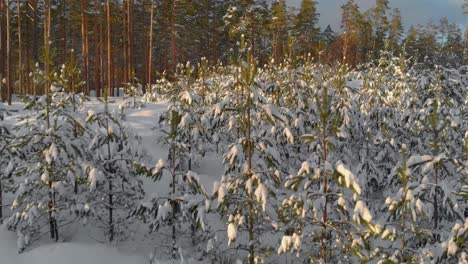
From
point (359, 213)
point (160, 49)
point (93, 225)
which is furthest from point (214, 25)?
point (359, 213)

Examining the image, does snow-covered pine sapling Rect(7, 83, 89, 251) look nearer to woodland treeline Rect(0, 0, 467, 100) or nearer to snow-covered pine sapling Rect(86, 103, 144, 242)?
snow-covered pine sapling Rect(86, 103, 144, 242)

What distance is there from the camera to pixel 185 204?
6.54 m

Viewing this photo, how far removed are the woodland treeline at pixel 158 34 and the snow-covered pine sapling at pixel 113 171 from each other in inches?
508

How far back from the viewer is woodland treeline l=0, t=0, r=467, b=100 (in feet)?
83.5

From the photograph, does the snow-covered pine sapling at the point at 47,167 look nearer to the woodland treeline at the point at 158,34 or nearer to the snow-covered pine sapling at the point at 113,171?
the snow-covered pine sapling at the point at 113,171

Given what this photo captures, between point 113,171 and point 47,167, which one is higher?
point 47,167

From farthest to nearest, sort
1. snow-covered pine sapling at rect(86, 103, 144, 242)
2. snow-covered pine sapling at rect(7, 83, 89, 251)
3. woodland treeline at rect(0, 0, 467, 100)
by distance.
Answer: woodland treeline at rect(0, 0, 467, 100) → snow-covered pine sapling at rect(86, 103, 144, 242) → snow-covered pine sapling at rect(7, 83, 89, 251)

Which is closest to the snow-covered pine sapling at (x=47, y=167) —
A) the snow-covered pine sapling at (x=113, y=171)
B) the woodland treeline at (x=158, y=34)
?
the snow-covered pine sapling at (x=113, y=171)

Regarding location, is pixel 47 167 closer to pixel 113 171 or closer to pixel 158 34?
pixel 113 171

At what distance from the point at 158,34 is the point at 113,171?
3372cm

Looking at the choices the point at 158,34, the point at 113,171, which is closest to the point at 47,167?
the point at 113,171

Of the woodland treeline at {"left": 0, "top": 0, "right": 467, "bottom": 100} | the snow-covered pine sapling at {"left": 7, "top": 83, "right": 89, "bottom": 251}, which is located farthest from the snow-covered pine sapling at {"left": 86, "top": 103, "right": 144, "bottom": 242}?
the woodland treeline at {"left": 0, "top": 0, "right": 467, "bottom": 100}

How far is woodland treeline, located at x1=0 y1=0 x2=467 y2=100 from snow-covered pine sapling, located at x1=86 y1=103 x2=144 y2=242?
42.4 ft

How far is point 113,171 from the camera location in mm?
7102
